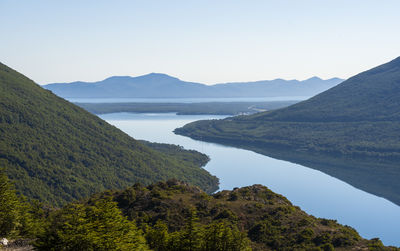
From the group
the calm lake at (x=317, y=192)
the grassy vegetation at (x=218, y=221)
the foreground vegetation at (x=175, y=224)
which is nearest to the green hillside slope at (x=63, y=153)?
the calm lake at (x=317, y=192)

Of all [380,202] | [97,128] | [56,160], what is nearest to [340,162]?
[380,202]

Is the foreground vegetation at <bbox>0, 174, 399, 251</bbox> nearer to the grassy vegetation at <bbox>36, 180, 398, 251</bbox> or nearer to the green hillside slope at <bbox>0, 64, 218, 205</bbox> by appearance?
the grassy vegetation at <bbox>36, 180, 398, 251</bbox>

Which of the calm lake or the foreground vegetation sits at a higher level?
the foreground vegetation

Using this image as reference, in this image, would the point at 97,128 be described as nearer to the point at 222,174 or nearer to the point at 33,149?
the point at 33,149

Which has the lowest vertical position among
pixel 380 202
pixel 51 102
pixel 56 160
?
pixel 380 202

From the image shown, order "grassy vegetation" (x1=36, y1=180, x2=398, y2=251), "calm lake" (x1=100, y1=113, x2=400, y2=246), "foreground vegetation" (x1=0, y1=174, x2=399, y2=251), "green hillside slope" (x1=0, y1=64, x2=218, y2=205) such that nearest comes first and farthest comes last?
1. "foreground vegetation" (x1=0, y1=174, x2=399, y2=251)
2. "grassy vegetation" (x1=36, y1=180, x2=398, y2=251)
3. "calm lake" (x1=100, y1=113, x2=400, y2=246)
4. "green hillside slope" (x1=0, y1=64, x2=218, y2=205)

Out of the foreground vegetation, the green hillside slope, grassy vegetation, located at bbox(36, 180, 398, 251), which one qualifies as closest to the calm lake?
the green hillside slope

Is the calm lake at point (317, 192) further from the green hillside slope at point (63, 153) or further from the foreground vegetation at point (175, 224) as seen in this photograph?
the foreground vegetation at point (175, 224)

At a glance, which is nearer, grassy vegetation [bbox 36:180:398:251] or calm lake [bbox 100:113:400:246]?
grassy vegetation [bbox 36:180:398:251]
